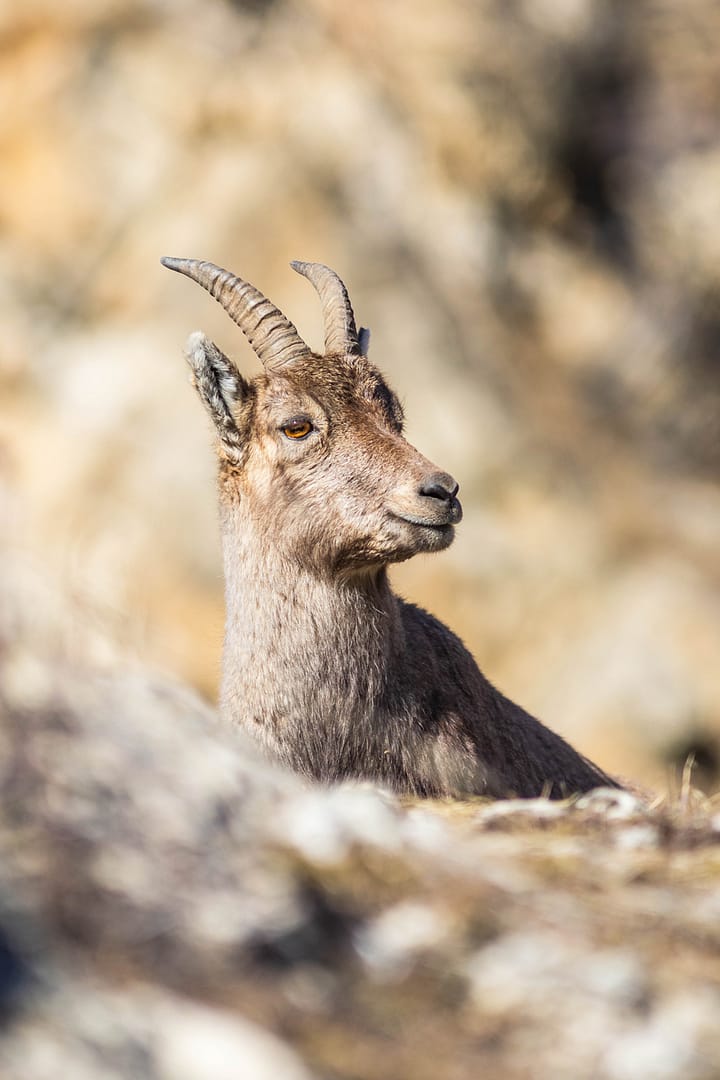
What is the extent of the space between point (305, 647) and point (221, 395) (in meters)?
1.62

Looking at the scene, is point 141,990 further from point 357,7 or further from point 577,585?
point 357,7

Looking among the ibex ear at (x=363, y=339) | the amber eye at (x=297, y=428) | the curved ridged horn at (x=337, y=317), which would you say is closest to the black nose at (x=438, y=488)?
the amber eye at (x=297, y=428)

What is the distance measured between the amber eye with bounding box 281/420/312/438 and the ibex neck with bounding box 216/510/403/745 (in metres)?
0.61

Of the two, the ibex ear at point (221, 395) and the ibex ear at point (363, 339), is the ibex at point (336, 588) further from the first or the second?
the ibex ear at point (363, 339)

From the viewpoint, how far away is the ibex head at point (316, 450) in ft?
25.8

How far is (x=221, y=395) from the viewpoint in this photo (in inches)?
338

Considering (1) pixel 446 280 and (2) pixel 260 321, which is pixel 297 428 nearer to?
(2) pixel 260 321

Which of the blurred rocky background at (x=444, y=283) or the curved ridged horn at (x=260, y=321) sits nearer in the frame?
the curved ridged horn at (x=260, y=321)

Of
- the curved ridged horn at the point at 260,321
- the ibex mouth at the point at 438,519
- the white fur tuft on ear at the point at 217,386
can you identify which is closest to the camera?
the ibex mouth at the point at 438,519

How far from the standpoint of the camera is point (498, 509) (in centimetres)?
2117

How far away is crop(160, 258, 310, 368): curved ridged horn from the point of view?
345 inches

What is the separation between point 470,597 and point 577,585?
5.90 ft

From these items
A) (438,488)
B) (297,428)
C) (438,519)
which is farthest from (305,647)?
(297,428)

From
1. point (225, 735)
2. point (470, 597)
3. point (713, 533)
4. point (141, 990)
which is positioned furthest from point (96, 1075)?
point (713, 533)
